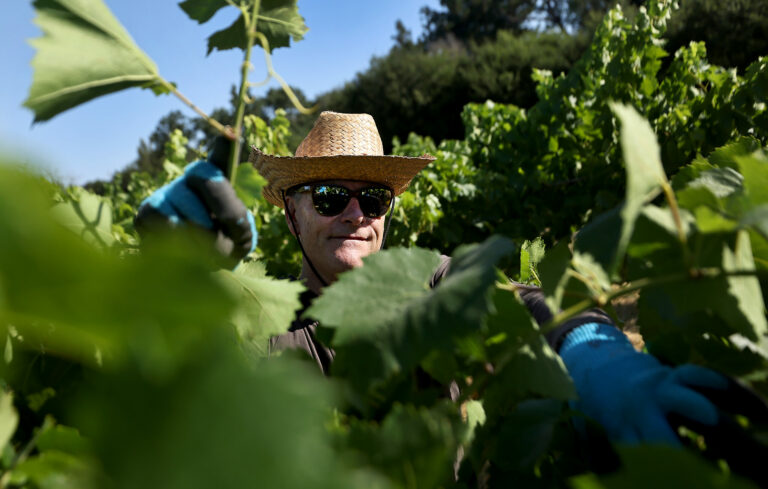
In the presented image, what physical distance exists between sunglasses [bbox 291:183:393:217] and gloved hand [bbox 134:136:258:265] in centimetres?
179

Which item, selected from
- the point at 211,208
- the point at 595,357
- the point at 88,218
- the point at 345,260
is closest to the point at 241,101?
the point at 211,208

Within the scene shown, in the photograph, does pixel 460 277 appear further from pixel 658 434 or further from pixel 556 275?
pixel 658 434

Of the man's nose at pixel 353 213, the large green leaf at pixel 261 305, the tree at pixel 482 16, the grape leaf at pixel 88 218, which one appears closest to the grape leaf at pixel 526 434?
the large green leaf at pixel 261 305

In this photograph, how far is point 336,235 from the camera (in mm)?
2523

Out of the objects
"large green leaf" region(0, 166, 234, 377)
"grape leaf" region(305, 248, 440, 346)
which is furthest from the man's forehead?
"large green leaf" region(0, 166, 234, 377)

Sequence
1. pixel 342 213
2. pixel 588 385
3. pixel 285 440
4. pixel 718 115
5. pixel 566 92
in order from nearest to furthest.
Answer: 1. pixel 285 440
2. pixel 588 385
3. pixel 342 213
4. pixel 718 115
5. pixel 566 92

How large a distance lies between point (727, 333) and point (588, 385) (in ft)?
0.67

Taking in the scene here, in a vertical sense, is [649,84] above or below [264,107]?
above

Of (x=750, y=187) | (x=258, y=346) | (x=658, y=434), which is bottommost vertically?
(x=258, y=346)

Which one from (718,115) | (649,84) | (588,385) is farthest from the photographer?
(649,84)

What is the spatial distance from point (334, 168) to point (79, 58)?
199 cm

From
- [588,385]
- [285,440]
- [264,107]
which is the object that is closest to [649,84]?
[588,385]

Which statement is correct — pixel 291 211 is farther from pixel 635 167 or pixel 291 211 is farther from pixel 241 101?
pixel 635 167

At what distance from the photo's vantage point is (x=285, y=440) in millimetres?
253
